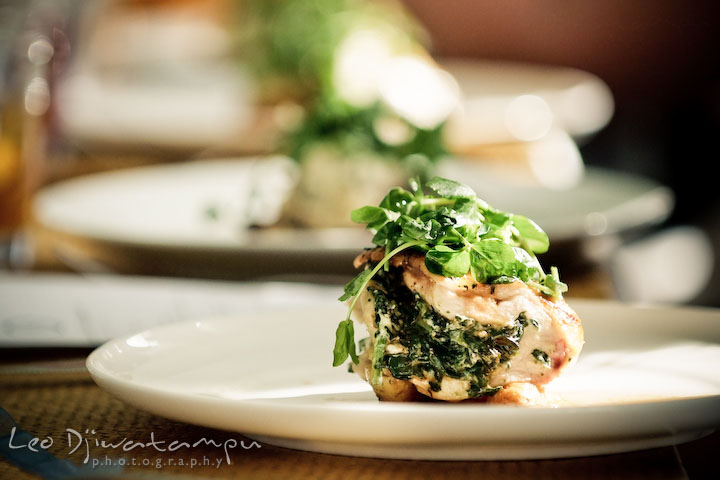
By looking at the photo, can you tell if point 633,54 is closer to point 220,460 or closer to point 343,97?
point 343,97

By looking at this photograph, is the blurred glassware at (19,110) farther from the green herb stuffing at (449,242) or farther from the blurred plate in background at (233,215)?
the green herb stuffing at (449,242)

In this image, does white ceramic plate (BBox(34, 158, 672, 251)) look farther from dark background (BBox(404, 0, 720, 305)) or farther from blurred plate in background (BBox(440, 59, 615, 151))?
dark background (BBox(404, 0, 720, 305))

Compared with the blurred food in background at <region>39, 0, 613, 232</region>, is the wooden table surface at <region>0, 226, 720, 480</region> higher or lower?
lower

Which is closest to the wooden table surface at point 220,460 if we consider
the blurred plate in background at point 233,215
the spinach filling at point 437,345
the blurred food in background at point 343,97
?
the spinach filling at point 437,345

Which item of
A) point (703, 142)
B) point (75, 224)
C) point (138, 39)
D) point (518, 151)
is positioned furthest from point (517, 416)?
point (703, 142)

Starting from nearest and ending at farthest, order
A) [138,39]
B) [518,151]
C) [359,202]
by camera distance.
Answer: [359,202] → [518,151] → [138,39]

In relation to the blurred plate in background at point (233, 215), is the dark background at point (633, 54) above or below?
above

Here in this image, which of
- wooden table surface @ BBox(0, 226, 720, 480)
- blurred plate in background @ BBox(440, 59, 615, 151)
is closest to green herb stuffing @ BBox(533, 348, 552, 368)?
wooden table surface @ BBox(0, 226, 720, 480)

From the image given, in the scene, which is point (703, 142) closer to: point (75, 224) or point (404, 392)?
point (75, 224)
